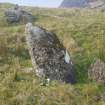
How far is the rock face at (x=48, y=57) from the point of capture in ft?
37.4

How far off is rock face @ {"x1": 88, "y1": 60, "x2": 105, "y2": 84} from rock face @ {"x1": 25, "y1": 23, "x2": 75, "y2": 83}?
61 cm

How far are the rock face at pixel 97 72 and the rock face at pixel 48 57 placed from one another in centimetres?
61

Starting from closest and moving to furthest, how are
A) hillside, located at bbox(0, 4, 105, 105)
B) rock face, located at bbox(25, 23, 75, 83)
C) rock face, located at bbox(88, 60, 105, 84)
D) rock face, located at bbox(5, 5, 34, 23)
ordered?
hillside, located at bbox(0, 4, 105, 105)
rock face, located at bbox(88, 60, 105, 84)
rock face, located at bbox(25, 23, 75, 83)
rock face, located at bbox(5, 5, 34, 23)

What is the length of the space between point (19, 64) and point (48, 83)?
7.26 ft

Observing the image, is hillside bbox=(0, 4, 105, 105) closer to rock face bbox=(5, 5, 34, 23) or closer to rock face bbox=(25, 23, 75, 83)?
rock face bbox=(25, 23, 75, 83)

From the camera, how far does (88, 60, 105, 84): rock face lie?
36.9ft

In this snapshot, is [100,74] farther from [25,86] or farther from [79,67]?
[25,86]

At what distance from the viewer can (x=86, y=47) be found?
49.3 feet

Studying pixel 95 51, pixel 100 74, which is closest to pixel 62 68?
pixel 100 74

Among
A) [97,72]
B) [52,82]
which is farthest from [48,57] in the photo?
[97,72]

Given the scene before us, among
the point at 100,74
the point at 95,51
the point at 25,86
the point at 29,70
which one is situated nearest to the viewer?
the point at 25,86

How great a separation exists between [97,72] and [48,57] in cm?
162

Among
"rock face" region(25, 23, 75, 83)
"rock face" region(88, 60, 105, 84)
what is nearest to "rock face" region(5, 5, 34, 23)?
"rock face" region(25, 23, 75, 83)

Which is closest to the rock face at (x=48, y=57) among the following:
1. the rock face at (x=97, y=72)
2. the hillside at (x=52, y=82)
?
the hillside at (x=52, y=82)
